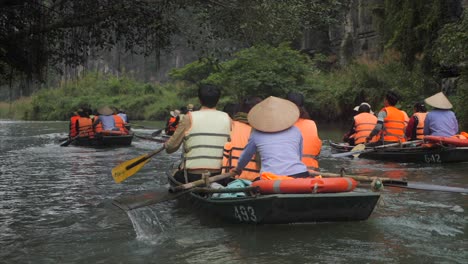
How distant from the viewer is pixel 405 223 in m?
6.89

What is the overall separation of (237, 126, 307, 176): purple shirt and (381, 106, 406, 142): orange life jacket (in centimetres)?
659

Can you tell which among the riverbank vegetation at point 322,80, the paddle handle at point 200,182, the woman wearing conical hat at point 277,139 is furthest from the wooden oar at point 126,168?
the riverbank vegetation at point 322,80

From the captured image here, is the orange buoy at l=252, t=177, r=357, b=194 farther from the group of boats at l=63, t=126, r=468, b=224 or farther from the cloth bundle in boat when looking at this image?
the cloth bundle in boat

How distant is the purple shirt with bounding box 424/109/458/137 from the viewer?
11438 millimetres

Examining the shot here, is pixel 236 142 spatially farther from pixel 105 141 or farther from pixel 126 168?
pixel 105 141

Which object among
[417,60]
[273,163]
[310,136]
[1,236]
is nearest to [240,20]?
[310,136]

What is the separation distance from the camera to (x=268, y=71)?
2805 cm

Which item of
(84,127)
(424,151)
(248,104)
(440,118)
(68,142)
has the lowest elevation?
(68,142)

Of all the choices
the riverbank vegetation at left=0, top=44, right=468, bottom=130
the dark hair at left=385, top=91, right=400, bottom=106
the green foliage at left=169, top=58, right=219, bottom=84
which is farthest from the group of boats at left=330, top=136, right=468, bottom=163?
the green foliage at left=169, top=58, right=219, bottom=84

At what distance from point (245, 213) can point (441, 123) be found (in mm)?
6438

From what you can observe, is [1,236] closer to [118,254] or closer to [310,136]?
[118,254]

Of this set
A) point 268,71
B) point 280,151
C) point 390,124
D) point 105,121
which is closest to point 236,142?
point 280,151

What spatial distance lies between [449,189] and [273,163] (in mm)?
2001

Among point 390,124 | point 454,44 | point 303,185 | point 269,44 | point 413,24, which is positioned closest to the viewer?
point 303,185
